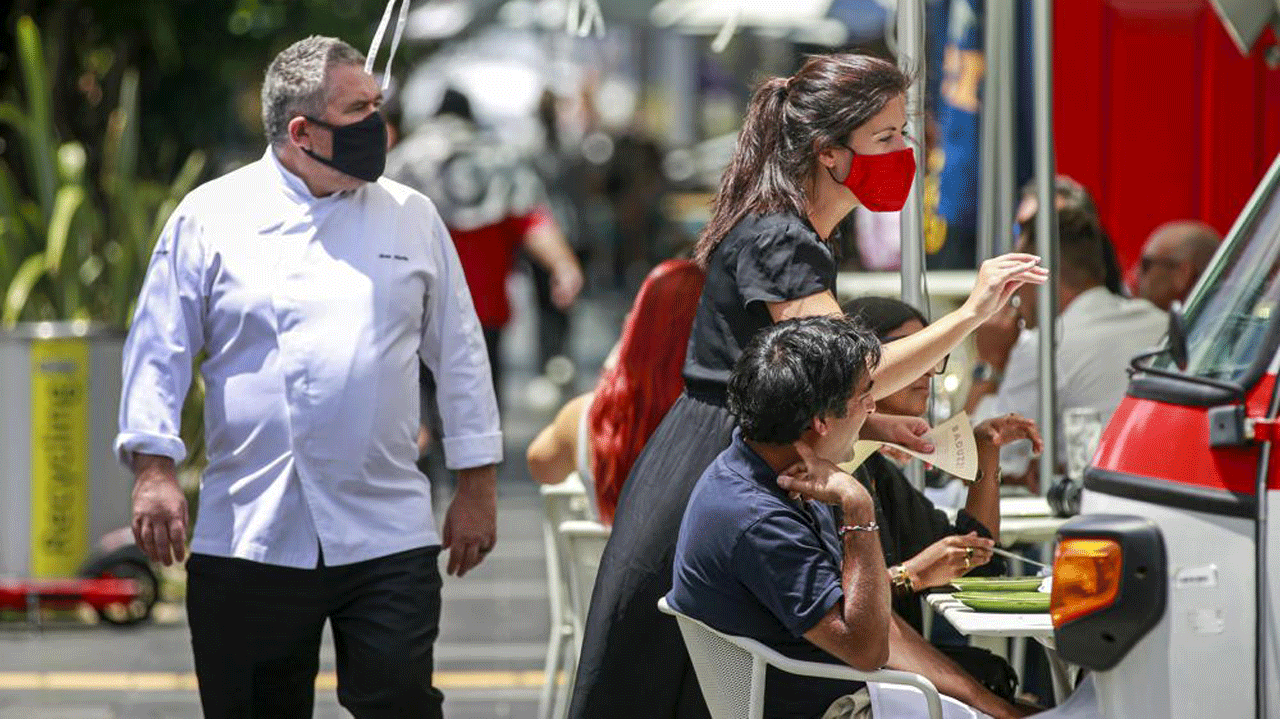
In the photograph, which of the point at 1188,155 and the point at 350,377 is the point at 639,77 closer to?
the point at 1188,155

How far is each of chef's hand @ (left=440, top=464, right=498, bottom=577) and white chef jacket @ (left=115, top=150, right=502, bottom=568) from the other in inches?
3.6

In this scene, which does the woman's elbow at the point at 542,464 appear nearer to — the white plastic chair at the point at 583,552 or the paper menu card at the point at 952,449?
the white plastic chair at the point at 583,552

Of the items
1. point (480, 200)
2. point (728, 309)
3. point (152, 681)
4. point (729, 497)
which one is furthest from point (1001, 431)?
point (480, 200)

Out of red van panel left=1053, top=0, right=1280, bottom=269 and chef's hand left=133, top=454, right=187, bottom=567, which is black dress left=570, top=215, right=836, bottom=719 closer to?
chef's hand left=133, top=454, right=187, bottom=567

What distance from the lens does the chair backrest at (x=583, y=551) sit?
18.4 feet

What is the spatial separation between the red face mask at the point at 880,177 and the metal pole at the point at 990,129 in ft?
7.54

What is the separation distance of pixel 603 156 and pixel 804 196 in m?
18.3

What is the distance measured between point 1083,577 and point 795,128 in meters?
1.17

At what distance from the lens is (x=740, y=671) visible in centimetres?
403

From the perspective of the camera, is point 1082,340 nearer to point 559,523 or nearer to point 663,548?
point 559,523

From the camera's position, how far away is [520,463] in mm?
14750

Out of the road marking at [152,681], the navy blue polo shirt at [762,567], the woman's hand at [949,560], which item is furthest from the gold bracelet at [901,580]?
the road marking at [152,681]

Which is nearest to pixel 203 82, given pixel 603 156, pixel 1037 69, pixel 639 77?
pixel 1037 69

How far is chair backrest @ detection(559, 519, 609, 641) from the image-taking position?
18.4ft
